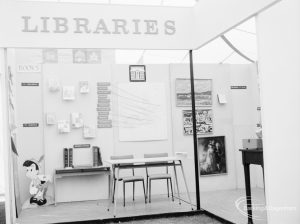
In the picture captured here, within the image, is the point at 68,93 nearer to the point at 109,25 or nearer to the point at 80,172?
the point at 80,172

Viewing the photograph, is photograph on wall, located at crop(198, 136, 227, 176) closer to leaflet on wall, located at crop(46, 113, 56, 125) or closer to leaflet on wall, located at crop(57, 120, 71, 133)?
leaflet on wall, located at crop(57, 120, 71, 133)

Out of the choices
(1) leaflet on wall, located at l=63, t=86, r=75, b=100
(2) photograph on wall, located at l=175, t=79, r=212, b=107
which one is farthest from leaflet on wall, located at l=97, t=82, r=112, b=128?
(2) photograph on wall, located at l=175, t=79, r=212, b=107

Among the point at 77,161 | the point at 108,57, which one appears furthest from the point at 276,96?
the point at 108,57

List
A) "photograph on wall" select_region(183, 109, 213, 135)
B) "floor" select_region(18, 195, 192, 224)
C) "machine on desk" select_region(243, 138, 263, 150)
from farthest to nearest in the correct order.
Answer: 1. "photograph on wall" select_region(183, 109, 213, 135)
2. "floor" select_region(18, 195, 192, 224)
3. "machine on desk" select_region(243, 138, 263, 150)

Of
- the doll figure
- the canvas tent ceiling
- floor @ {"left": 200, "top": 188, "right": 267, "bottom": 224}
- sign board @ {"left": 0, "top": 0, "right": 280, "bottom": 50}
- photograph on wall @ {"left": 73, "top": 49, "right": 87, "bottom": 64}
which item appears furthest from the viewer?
photograph on wall @ {"left": 73, "top": 49, "right": 87, "bottom": 64}

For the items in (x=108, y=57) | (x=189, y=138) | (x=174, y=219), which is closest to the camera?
(x=174, y=219)

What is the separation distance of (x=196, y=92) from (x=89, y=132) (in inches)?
A: 83.8

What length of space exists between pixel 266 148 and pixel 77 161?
393cm

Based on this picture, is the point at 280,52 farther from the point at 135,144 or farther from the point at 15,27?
the point at 135,144

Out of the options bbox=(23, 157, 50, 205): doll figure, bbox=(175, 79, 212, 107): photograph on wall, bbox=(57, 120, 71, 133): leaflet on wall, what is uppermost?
bbox=(175, 79, 212, 107): photograph on wall

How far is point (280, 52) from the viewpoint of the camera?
12.6 feet

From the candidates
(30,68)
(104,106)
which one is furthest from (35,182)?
(30,68)

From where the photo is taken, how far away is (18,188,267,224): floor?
523 cm

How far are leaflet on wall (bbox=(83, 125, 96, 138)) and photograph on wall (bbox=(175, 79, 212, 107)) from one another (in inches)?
64.1
